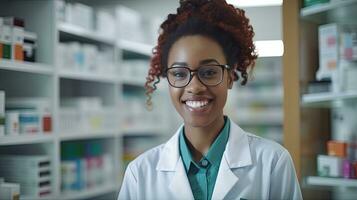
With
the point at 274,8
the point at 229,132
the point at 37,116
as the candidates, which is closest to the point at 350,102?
the point at 274,8

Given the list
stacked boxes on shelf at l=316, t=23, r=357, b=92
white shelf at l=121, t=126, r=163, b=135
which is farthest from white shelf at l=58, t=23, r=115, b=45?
stacked boxes on shelf at l=316, t=23, r=357, b=92

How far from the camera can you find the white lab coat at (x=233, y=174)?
3.73ft

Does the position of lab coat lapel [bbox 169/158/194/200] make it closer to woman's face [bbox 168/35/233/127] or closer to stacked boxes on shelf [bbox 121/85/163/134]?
woman's face [bbox 168/35/233/127]

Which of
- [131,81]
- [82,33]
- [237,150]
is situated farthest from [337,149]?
[131,81]

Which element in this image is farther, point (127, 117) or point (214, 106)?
point (127, 117)

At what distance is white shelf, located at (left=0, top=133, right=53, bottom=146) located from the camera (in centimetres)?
184

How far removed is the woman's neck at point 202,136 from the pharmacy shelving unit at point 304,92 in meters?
0.52

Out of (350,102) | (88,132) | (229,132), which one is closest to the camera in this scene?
(229,132)

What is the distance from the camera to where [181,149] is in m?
1.23

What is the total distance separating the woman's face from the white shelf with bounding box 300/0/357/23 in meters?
0.62

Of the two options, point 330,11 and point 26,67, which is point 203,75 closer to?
point 330,11

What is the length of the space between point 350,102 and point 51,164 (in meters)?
1.45

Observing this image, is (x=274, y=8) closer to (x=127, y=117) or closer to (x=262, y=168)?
(x=262, y=168)

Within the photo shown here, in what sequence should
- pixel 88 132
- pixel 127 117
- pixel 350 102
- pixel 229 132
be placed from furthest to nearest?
pixel 127 117, pixel 88 132, pixel 350 102, pixel 229 132
